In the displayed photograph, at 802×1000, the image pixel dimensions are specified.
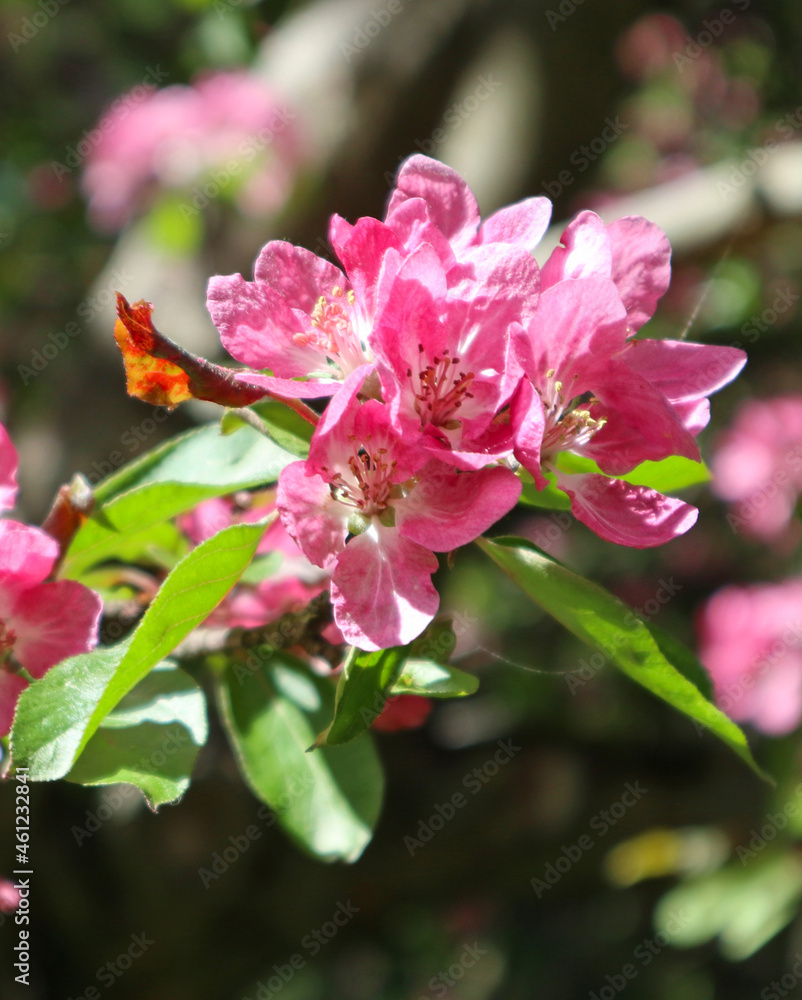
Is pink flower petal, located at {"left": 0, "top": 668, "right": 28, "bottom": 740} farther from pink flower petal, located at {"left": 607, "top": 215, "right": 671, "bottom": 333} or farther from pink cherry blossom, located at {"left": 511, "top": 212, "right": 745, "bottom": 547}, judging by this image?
pink flower petal, located at {"left": 607, "top": 215, "right": 671, "bottom": 333}

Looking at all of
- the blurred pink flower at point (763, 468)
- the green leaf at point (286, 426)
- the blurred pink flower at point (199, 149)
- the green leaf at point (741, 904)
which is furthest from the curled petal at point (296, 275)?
the blurred pink flower at point (763, 468)

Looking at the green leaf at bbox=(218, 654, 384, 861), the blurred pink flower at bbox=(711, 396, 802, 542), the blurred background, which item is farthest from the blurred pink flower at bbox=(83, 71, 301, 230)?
the green leaf at bbox=(218, 654, 384, 861)

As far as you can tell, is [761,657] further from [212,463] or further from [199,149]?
[199,149]

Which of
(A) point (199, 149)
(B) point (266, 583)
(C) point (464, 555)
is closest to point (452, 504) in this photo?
(B) point (266, 583)

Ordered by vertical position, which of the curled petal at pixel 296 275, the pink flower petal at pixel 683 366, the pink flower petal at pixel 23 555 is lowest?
the pink flower petal at pixel 23 555

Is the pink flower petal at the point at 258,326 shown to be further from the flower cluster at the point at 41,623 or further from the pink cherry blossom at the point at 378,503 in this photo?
the flower cluster at the point at 41,623
